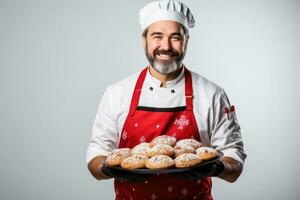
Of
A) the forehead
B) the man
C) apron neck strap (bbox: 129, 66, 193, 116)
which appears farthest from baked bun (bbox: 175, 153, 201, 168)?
the forehead

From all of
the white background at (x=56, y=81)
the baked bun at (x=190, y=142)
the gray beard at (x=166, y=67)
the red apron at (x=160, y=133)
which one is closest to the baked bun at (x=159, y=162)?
the baked bun at (x=190, y=142)

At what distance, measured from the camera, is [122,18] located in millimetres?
4125

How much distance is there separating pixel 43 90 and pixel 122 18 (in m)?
0.88

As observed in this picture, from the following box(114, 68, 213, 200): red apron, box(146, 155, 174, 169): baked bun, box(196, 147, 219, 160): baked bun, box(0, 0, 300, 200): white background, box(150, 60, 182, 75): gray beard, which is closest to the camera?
box(146, 155, 174, 169): baked bun

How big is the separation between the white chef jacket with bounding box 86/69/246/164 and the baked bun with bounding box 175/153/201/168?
381 millimetres

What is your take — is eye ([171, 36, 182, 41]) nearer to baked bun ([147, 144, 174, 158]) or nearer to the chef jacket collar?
the chef jacket collar

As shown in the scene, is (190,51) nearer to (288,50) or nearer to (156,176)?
(288,50)

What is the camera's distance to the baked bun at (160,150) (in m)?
2.06

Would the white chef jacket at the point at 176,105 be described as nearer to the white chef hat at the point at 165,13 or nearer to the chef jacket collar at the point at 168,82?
the chef jacket collar at the point at 168,82

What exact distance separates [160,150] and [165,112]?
0.34m

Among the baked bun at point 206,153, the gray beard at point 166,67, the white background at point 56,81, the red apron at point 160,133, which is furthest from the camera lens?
the white background at point 56,81

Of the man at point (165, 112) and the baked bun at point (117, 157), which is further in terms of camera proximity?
the man at point (165, 112)

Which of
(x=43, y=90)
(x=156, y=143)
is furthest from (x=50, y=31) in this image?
(x=156, y=143)

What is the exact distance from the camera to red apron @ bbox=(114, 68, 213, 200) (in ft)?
7.56
